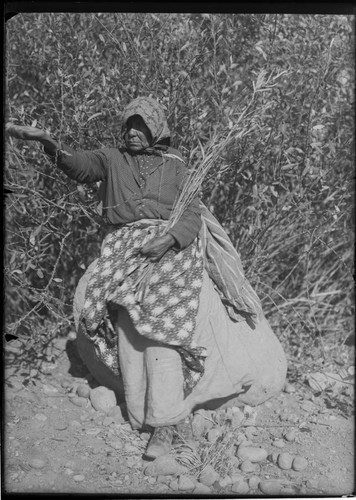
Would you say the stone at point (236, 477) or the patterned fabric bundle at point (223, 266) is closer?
the stone at point (236, 477)

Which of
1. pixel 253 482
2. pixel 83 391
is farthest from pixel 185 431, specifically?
pixel 83 391

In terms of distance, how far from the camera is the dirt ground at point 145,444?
310 cm

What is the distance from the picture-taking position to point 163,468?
310 centimetres

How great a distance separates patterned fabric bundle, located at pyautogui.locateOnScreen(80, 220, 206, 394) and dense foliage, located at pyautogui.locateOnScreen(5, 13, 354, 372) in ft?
1.24

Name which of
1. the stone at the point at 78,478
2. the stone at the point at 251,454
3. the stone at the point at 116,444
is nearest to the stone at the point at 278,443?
the stone at the point at 251,454

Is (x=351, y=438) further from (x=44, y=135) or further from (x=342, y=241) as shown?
(x=44, y=135)

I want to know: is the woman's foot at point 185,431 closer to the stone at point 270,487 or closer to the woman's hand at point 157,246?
the stone at point 270,487

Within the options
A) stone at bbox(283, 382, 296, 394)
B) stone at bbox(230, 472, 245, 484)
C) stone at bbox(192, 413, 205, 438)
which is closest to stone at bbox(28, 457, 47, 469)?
stone at bbox(192, 413, 205, 438)

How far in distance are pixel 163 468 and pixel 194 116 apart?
193 cm

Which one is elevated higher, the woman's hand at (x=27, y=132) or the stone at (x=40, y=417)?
the woman's hand at (x=27, y=132)

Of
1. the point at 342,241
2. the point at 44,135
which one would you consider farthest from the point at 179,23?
the point at 342,241

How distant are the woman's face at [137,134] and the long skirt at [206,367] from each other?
0.72 meters

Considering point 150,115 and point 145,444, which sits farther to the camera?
point 145,444

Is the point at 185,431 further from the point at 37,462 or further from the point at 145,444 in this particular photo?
the point at 37,462
